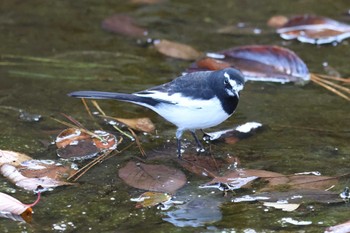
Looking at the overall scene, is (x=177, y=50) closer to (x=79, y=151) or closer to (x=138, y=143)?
(x=138, y=143)

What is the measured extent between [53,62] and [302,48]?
2031 millimetres

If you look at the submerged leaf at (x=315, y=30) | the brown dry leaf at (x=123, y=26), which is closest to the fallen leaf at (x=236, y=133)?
the submerged leaf at (x=315, y=30)

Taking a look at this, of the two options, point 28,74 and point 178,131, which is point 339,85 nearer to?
point 178,131

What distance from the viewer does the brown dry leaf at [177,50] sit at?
5.85 meters

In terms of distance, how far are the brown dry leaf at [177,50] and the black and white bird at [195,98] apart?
1.56m

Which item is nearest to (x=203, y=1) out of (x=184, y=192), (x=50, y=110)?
(x=50, y=110)

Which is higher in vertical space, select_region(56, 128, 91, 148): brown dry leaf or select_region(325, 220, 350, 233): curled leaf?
select_region(325, 220, 350, 233): curled leaf

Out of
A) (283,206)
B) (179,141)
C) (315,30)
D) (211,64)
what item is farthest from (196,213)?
(315,30)

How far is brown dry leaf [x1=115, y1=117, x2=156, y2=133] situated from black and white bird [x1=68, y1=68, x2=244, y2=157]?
0.37 meters

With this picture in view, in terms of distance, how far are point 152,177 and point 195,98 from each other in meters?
0.54

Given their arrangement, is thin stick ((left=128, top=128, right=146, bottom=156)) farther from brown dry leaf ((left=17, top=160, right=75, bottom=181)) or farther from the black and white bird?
brown dry leaf ((left=17, top=160, right=75, bottom=181))

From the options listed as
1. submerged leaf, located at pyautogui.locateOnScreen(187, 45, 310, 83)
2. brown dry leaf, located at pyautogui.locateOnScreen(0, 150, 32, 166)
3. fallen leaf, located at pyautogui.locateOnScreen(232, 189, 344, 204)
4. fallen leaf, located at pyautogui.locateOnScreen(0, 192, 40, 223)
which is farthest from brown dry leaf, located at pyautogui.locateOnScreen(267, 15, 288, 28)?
fallen leaf, located at pyautogui.locateOnScreen(0, 192, 40, 223)

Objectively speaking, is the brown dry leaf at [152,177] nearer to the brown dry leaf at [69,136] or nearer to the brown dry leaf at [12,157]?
the brown dry leaf at [69,136]

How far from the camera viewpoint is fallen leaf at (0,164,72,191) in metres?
3.84
